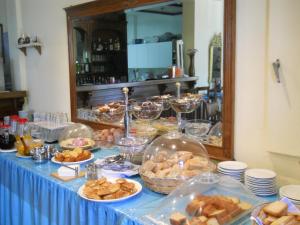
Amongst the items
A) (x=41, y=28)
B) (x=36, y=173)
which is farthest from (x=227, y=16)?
(x=41, y=28)

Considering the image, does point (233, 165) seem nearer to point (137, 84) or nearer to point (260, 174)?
point (260, 174)

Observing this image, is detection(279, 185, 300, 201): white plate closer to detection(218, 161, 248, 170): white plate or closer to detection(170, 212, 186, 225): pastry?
detection(218, 161, 248, 170): white plate

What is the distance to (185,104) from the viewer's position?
186cm

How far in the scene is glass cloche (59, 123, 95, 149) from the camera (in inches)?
84.1

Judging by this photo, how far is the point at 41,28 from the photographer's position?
3.02 meters

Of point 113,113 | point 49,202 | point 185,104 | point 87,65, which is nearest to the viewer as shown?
point 49,202

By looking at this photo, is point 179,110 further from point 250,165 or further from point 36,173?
point 36,173

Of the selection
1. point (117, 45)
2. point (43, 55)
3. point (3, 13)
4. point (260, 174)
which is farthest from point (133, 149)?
point (3, 13)

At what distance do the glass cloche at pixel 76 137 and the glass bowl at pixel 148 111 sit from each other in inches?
14.9

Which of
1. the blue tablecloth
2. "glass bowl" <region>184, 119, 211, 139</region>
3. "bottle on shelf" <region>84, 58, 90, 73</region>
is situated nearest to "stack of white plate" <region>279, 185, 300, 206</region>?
the blue tablecloth

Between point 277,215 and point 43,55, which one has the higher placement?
point 43,55

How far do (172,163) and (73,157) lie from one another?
667 millimetres

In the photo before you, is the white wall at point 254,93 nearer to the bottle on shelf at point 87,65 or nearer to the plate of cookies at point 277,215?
the plate of cookies at point 277,215

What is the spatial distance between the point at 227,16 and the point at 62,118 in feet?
5.72
